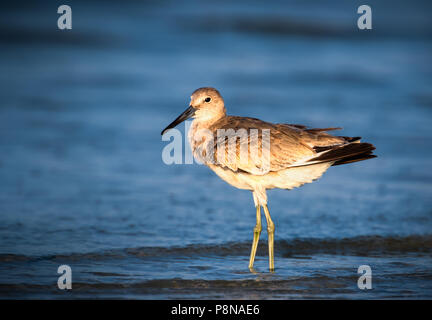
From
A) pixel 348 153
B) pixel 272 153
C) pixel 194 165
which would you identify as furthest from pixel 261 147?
pixel 194 165

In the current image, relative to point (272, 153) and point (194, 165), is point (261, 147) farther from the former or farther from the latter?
point (194, 165)

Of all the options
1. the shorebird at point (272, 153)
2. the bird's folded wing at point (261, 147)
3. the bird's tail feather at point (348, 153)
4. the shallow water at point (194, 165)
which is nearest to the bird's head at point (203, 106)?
the shorebird at point (272, 153)

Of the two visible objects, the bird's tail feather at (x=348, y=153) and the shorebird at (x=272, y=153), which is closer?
the bird's tail feather at (x=348, y=153)

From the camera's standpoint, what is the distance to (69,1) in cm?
1764

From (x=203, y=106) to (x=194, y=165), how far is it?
2806 millimetres

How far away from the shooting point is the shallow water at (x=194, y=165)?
5863mm

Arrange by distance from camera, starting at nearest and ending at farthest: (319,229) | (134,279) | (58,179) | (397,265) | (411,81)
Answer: (134,279) → (397,265) → (319,229) → (58,179) → (411,81)

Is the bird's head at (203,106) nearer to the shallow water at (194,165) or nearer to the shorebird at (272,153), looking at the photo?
the shorebird at (272,153)

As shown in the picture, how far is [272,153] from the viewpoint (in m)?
5.88

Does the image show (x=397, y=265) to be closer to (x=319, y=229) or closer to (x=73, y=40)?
(x=319, y=229)

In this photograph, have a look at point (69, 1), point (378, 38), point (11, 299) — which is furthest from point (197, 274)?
point (69, 1)

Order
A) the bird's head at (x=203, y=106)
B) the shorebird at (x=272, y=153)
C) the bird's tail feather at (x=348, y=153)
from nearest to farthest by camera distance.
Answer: the bird's tail feather at (x=348, y=153) → the shorebird at (x=272, y=153) → the bird's head at (x=203, y=106)

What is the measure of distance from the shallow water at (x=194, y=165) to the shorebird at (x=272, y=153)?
0.81m

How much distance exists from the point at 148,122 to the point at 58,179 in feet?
8.38
